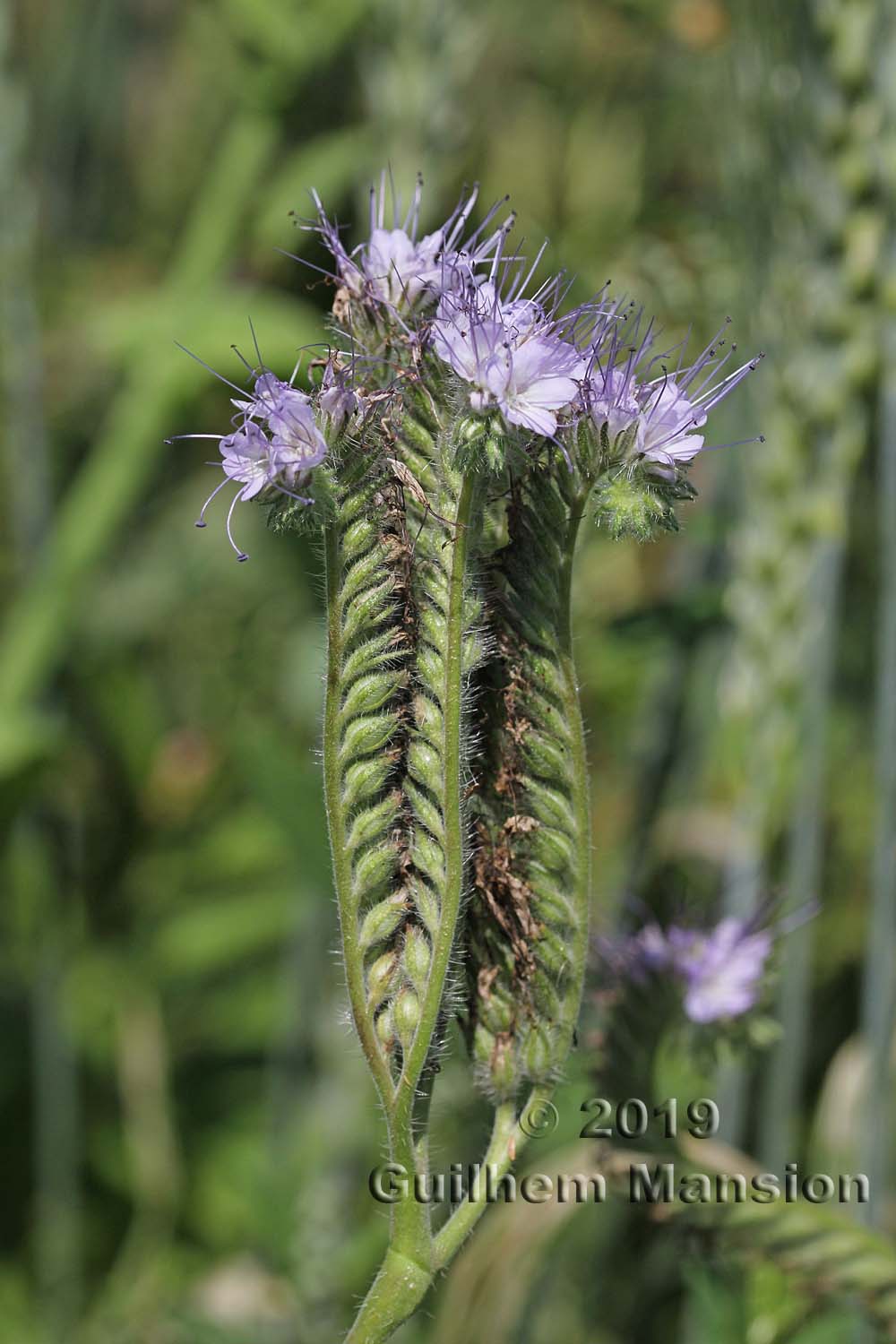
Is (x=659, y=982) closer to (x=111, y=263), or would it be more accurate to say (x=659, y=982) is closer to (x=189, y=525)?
(x=189, y=525)

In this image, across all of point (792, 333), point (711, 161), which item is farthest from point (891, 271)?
point (711, 161)

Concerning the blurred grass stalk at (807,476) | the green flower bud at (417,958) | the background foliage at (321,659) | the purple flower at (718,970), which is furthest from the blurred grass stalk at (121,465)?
the green flower bud at (417,958)

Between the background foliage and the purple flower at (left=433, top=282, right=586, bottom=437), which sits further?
the background foliage

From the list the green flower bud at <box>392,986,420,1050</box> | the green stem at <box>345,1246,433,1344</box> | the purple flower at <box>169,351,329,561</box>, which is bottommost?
the green stem at <box>345,1246,433,1344</box>

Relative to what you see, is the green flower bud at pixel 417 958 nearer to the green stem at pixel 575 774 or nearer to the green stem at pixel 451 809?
the green stem at pixel 451 809

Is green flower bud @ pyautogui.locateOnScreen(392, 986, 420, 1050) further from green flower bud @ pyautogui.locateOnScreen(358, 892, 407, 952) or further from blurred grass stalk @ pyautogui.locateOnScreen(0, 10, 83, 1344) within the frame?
blurred grass stalk @ pyautogui.locateOnScreen(0, 10, 83, 1344)

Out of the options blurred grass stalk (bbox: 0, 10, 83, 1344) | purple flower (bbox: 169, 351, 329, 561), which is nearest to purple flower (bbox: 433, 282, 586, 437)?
purple flower (bbox: 169, 351, 329, 561)

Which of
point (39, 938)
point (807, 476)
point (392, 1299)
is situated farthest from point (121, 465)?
point (392, 1299)
